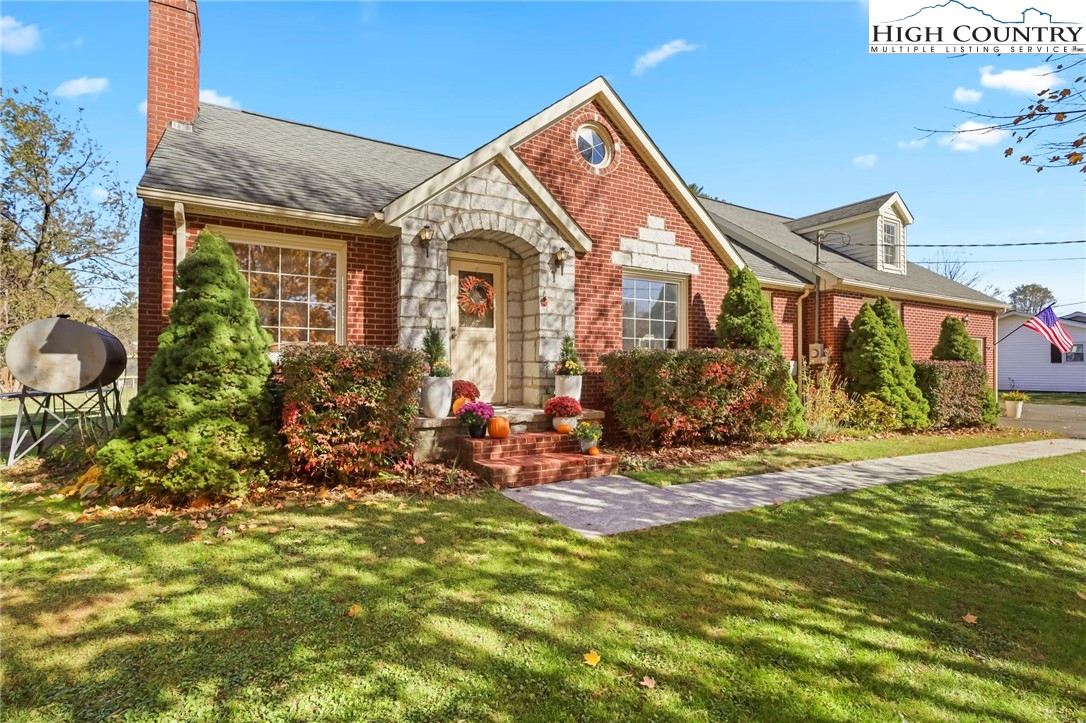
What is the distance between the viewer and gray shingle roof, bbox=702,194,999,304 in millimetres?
13906

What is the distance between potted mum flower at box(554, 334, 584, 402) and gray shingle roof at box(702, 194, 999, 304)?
24.7 ft

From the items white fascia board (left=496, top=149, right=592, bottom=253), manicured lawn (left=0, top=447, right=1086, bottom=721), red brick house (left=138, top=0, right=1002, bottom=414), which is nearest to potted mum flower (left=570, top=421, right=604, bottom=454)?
red brick house (left=138, top=0, right=1002, bottom=414)

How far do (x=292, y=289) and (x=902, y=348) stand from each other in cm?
1362

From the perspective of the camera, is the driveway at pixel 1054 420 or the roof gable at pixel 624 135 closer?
the roof gable at pixel 624 135

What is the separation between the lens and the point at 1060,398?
23688 millimetres

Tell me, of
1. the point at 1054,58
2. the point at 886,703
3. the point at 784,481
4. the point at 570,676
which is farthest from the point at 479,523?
Result: the point at 1054,58

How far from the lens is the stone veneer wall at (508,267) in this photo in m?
7.47

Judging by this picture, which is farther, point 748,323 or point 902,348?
point 902,348

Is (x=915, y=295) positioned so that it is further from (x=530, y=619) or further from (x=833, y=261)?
(x=530, y=619)

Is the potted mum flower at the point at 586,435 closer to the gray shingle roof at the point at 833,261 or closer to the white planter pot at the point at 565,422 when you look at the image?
the white planter pot at the point at 565,422

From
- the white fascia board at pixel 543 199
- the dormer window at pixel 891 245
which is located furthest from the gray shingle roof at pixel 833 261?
the white fascia board at pixel 543 199

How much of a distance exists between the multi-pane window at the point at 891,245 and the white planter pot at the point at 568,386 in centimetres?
1386

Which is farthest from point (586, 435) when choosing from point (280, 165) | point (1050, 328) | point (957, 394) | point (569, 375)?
point (1050, 328)

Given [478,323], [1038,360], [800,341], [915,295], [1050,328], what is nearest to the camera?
[478,323]
